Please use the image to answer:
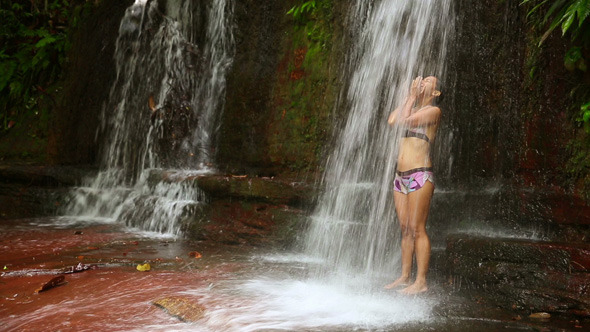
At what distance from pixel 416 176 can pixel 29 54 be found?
38.6 ft

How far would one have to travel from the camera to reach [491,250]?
4.38m

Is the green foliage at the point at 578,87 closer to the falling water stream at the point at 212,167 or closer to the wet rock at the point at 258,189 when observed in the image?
the falling water stream at the point at 212,167

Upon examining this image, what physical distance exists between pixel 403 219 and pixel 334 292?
972 millimetres

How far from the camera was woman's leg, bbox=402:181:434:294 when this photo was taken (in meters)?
4.47

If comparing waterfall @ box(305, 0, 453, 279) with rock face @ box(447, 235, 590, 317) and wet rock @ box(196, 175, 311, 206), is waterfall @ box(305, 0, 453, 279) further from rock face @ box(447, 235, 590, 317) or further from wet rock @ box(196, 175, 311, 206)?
rock face @ box(447, 235, 590, 317)

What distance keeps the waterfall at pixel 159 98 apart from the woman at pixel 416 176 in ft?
18.4

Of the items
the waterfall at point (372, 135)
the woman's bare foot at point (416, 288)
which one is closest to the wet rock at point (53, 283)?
the waterfall at point (372, 135)

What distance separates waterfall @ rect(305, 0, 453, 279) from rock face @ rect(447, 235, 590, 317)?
1.03 m

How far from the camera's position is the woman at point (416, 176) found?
452 centimetres

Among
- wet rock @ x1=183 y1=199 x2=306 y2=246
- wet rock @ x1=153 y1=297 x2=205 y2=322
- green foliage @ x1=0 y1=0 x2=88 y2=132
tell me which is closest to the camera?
wet rock @ x1=153 y1=297 x2=205 y2=322

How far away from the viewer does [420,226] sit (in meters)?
4.55

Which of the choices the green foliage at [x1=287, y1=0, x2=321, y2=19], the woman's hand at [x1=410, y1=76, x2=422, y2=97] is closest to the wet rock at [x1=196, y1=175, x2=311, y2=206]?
the woman's hand at [x1=410, y1=76, x2=422, y2=97]

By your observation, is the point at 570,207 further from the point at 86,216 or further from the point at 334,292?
the point at 86,216

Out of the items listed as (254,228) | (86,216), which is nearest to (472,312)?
(254,228)
